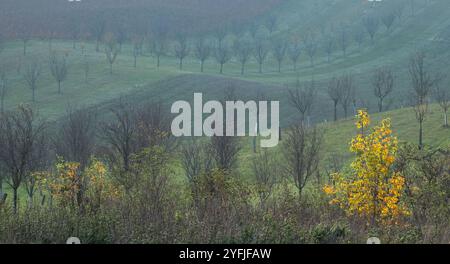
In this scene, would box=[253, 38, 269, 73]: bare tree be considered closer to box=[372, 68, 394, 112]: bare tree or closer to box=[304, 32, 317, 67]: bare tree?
box=[304, 32, 317, 67]: bare tree

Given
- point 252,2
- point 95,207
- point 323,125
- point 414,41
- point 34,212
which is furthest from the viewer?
point 252,2

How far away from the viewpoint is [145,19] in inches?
6742

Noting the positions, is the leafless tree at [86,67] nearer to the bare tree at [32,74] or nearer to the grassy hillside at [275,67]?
the grassy hillside at [275,67]

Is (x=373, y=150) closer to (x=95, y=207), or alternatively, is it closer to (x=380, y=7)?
(x=95, y=207)

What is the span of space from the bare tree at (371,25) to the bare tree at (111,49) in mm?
55153

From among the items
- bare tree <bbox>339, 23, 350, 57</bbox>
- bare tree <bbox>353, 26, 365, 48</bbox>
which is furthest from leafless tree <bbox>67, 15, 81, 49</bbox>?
bare tree <bbox>353, 26, 365, 48</bbox>

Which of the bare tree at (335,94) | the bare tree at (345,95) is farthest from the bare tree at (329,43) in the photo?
the bare tree at (345,95)

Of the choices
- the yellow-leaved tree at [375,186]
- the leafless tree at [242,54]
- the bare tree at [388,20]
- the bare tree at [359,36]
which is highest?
the bare tree at [388,20]

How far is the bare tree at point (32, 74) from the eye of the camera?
93.4m

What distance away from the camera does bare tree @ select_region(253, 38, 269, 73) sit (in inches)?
4636

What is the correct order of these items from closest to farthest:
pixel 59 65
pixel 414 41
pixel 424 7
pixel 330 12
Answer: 1. pixel 59 65
2. pixel 414 41
3. pixel 424 7
4. pixel 330 12

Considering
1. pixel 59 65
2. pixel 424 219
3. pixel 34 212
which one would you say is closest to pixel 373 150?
pixel 424 219

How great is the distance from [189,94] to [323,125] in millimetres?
30648

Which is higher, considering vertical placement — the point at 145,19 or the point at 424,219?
the point at 145,19
